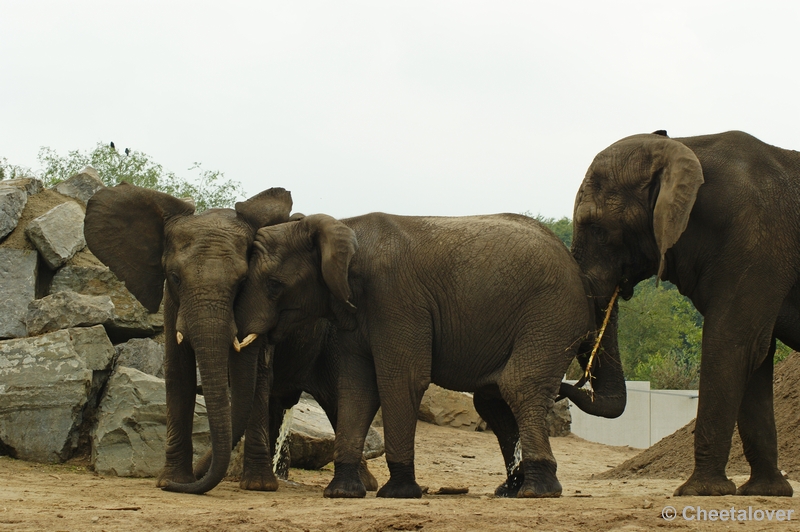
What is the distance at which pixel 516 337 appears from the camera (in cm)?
997

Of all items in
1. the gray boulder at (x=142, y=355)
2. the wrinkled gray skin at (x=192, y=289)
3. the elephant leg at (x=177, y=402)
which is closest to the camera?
the wrinkled gray skin at (x=192, y=289)

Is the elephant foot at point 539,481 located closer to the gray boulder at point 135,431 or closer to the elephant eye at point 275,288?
the elephant eye at point 275,288

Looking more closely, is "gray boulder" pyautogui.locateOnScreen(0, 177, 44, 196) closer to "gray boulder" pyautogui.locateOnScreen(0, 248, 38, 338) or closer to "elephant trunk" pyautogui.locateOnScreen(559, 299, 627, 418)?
"gray boulder" pyautogui.locateOnScreen(0, 248, 38, 338)

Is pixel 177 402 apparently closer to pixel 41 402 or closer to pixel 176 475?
pixel 176 475

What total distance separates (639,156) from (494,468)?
7475mm

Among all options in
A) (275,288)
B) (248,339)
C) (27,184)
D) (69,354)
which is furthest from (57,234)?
(248,339)

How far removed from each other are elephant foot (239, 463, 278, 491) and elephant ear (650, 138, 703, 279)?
13.4ft

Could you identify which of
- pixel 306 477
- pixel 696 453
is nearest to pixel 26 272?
pixel 306 477

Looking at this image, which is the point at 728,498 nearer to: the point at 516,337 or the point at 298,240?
the point at 516,337

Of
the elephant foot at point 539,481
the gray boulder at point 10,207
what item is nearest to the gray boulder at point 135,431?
the gray boulder at point 10,207

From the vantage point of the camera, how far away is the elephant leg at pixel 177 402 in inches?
397

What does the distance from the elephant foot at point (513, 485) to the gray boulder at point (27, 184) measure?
7.69 meters

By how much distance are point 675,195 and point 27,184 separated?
8963mm

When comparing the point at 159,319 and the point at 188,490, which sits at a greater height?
the point at 159,319
